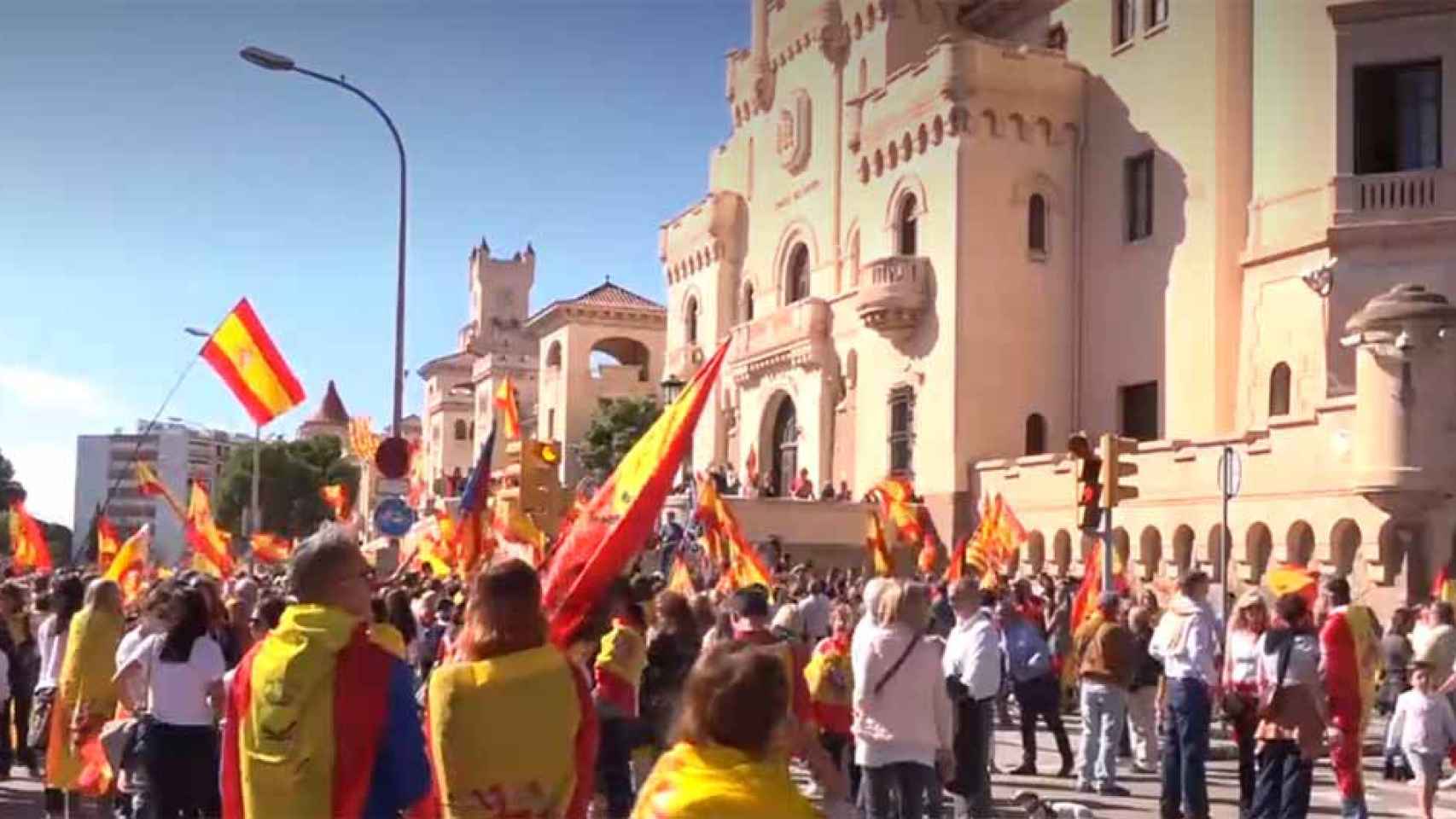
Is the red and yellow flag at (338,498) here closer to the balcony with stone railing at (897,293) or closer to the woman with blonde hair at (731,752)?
the balcony with stone railing at (897,293)

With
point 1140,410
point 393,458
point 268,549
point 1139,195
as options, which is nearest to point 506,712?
point 393,458

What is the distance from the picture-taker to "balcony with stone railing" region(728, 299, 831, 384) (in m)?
43.5

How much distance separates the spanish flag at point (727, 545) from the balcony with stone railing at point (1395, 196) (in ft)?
42.4

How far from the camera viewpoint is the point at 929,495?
37.9m

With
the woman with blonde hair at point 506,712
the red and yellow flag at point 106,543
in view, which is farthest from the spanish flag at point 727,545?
the woman with blonde hair at point 506,712

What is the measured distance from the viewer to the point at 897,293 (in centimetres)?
3872

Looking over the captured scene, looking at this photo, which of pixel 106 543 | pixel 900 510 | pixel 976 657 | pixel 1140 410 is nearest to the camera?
pixel 976 657

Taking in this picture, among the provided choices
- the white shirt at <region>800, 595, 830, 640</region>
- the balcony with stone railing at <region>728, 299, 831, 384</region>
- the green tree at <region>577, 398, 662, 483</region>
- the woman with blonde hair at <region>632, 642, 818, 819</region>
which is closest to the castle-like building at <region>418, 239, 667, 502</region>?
the green tree at <region>577, 398, 662, 483</region>

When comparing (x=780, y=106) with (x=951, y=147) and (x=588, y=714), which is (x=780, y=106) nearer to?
(x=951, y=147)

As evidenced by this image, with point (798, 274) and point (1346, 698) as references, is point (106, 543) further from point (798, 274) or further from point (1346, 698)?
point (798, 274)

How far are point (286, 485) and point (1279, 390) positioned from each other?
68.5m

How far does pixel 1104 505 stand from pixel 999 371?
2043 centimetres

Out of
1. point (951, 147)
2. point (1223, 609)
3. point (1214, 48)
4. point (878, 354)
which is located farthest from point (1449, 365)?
point (878, 354)

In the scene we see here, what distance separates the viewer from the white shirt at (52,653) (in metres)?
11.6
